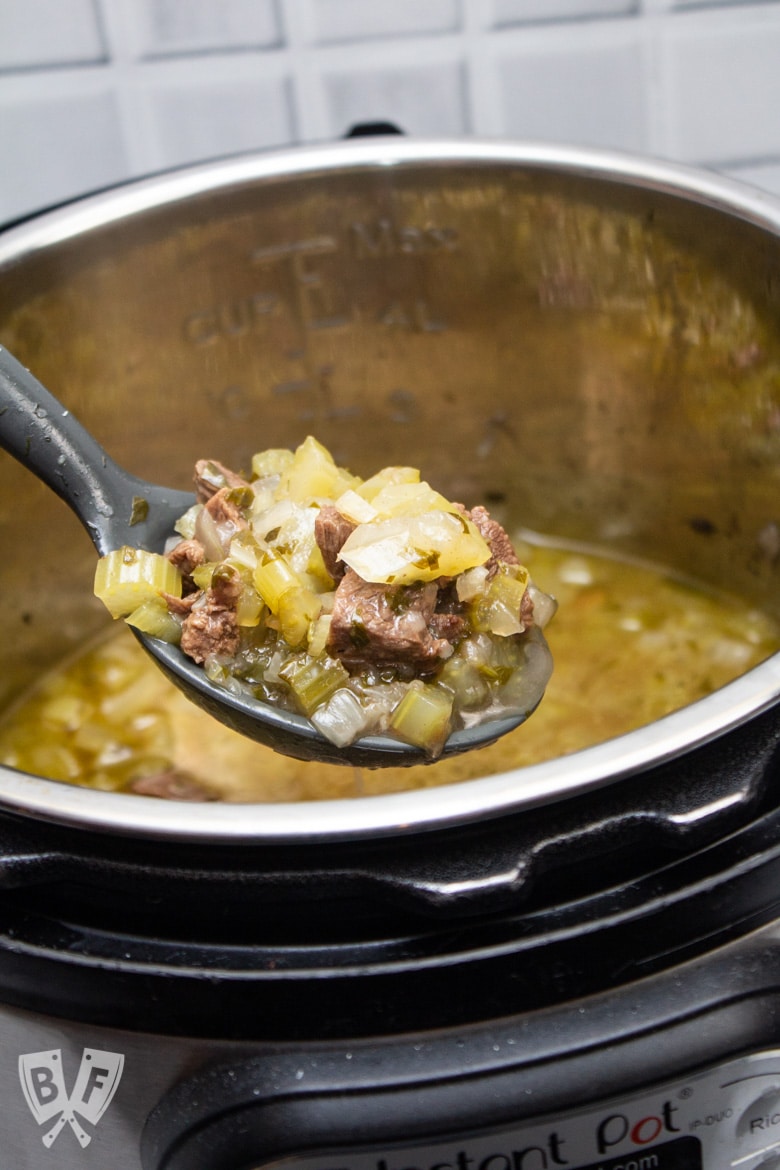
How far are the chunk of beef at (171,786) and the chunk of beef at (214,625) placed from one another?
36 centimetres

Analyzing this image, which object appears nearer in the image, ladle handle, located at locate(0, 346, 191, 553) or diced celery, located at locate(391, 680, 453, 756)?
diced celery, located at locate(391, 680, 453, 756)

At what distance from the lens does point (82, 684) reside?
4.36ft

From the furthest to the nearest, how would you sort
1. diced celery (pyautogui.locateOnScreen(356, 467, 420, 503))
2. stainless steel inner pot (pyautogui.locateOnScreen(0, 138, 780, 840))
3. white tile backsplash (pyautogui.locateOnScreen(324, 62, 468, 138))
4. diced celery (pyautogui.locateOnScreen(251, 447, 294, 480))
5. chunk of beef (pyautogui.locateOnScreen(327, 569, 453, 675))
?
white tile backsplash (pyautogui.locateOnScreen(324, 62, 468, 138)), stainless steel inner pot (pyautogui.locateOnScreen(0, 138, 780, 840)), diced celery (pyautogui.locateOnScreen(251, 447, 294, 480)), diced celery (pyautogui.locateOnScreen(356, 467, 420, 503)), chunk of beef (pyautogui.locateOnScreen(327, 569, 453, 675))

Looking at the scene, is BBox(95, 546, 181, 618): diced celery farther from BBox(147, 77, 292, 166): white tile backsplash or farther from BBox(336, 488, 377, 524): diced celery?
BBox(147, 77, 292, 166): white tile backsplash

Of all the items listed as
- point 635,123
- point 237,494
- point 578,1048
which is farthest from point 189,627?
point 635,123

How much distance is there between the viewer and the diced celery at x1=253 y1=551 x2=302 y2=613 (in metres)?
0.80

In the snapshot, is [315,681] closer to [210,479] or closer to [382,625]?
[382,625]

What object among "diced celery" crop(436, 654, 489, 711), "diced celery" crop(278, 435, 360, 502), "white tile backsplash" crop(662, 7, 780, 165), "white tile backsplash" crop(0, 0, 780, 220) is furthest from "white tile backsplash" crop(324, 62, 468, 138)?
"diced celery" crop(436, 654, 489, 711)

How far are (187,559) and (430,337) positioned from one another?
1.84ft

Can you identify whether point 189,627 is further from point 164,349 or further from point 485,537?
point 164,349

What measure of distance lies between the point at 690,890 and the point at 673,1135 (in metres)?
0.15

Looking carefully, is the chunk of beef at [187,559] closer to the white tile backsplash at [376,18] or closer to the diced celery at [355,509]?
the diced celery at [355,509]

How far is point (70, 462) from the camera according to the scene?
2.97 ft

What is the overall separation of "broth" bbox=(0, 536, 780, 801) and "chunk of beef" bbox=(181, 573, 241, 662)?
1.05 ft
